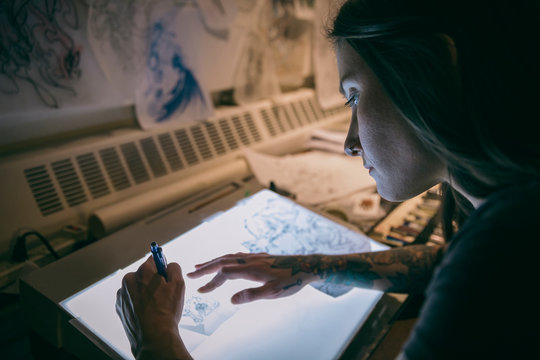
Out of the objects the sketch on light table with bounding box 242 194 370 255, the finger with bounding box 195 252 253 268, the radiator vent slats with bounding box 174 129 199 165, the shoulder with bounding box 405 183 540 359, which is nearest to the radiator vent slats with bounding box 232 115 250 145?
the radiator vent slats with bounding box 174 129 199 165

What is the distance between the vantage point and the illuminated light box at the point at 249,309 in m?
0.52

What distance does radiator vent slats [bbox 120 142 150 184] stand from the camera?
97 centimetres

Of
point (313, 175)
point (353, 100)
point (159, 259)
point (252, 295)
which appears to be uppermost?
point (353, 100)

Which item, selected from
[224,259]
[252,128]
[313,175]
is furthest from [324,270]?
[252,128]

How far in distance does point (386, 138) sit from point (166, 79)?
820mm

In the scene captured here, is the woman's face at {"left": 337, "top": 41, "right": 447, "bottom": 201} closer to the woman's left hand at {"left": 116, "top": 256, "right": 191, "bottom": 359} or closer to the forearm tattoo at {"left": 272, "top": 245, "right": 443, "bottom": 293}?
the forearm tattoo at {"left": 272, "top": 245, "right": 443, "bottom": 293}

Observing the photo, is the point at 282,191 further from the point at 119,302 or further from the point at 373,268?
the point at 119,302

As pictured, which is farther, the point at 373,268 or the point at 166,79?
the point at 166,79

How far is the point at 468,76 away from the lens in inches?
15.7

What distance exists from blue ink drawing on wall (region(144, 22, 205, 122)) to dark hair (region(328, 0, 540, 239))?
30.3 inches

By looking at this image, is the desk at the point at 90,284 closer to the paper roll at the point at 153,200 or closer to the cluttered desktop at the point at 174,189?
the cluttered desktop at the point at 174,189

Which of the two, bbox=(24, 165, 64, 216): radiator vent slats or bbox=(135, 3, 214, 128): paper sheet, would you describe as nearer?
bbox=(24, 165, 64, 216): radiator vent slats

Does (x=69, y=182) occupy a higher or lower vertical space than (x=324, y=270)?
higher

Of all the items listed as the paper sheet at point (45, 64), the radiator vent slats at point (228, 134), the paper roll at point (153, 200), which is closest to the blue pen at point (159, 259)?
the paper roll at point (153, 200)
